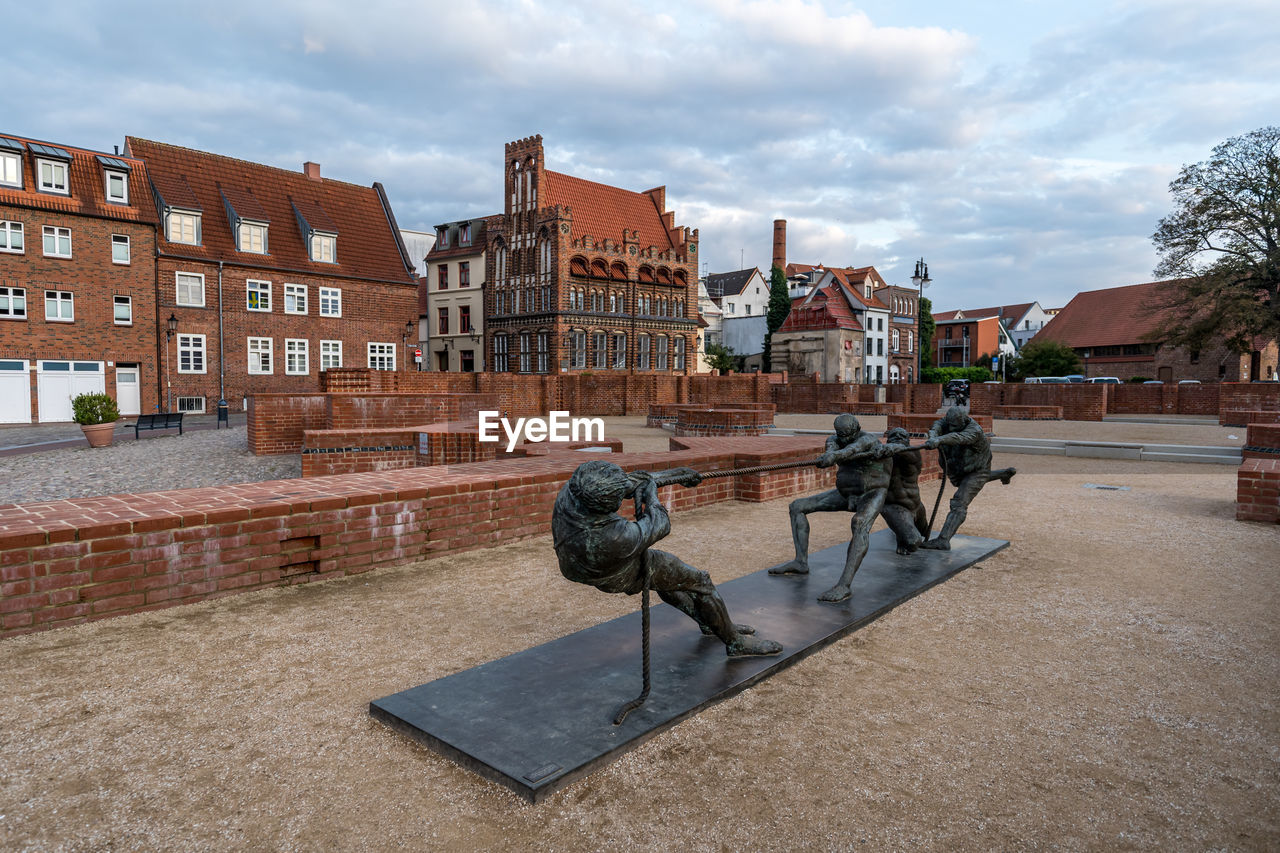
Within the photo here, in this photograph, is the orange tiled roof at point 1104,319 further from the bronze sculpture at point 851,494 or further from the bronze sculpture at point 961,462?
the bronze sculpture at point 851,494

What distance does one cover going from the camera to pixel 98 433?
1681 centimetres

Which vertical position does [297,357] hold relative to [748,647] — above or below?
above

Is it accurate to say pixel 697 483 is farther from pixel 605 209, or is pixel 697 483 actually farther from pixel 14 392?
pixel 605 209

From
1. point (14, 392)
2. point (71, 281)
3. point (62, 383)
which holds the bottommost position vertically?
point (14, 392)

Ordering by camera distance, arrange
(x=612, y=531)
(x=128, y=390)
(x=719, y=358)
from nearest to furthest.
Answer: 1. (x=612, y=531)
2. (x=128, y=390)
3. (x=719, y=358)

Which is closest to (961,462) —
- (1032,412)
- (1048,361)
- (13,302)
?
(1032,412)

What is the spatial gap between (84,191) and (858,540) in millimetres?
34297

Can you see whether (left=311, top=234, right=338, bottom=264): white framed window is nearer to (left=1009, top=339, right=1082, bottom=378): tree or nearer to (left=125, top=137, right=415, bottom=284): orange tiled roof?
(left=125, top=137, right=415, bottom=284): orange tiled roof

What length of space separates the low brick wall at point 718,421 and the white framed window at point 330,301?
22.6 meters

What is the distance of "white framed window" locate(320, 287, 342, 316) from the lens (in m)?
34.6

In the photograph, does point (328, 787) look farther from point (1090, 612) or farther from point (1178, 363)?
point (1178, 363)

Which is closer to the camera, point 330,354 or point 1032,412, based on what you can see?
point 1032,412

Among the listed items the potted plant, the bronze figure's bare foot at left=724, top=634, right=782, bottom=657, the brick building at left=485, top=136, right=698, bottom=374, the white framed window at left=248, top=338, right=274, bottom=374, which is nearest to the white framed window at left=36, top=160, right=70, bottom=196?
the white framed window at left=248, top=338, right=274, bottom=374

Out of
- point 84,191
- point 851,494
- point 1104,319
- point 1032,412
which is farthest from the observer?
point 1104,319
